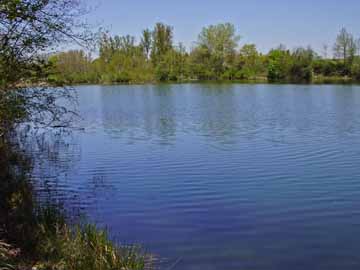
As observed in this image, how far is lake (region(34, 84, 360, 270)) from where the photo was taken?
25.1ft

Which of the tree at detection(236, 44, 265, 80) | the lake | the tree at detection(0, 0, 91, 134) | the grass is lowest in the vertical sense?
the lake

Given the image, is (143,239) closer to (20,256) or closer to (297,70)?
(20,256)

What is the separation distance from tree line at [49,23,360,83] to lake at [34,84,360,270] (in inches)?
2814

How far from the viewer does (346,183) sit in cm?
1173

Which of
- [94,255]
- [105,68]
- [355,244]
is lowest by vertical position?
[355,244]

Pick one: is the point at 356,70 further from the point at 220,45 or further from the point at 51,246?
the point at 51,246

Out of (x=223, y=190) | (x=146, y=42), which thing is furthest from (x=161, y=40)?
(x=223, y=190)

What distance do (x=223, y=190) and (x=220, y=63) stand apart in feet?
287

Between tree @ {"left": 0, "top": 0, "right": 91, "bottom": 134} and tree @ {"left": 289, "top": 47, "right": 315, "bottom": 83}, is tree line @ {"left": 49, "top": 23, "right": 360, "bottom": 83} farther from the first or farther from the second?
tree @ {"left": 0, "top": 0, "right": 91, "bottom": 134}

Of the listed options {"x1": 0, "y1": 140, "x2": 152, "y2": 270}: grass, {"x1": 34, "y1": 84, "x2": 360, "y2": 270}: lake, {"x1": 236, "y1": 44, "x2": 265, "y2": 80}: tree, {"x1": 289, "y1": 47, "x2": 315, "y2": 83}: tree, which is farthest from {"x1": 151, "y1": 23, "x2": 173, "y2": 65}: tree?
{"x1": 0, "y1": 140, "x2": 152, "y2": 270}: grass

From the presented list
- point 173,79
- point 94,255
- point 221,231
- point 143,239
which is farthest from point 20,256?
point 173,79

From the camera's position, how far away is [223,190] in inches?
445

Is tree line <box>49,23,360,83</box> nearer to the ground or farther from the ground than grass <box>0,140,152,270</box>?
farther from the ground

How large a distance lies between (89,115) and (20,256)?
25.0m
